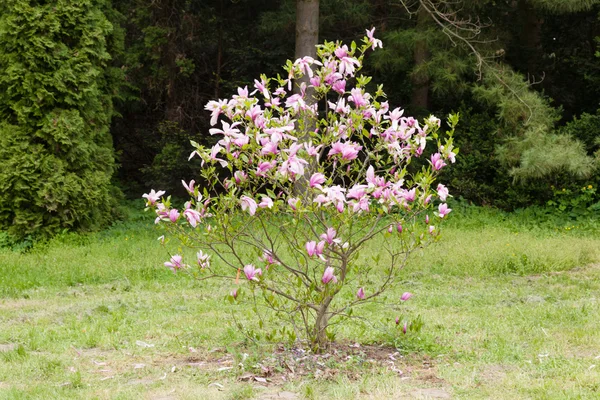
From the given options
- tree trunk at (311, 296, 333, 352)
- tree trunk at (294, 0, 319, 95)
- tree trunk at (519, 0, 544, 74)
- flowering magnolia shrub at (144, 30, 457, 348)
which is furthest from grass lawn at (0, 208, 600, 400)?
tree trunk at (519, 0, 544, 74)

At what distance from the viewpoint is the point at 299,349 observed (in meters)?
4.91

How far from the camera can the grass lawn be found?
4281 millimetres

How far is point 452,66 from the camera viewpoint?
498 inches

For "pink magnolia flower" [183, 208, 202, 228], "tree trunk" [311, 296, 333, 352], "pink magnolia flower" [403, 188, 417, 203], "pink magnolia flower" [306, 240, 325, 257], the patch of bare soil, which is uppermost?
"pink magnolia flower" [403, 188, 417, 203]

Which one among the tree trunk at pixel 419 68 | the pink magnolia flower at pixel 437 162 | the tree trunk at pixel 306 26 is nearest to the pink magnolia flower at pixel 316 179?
the pink magnolia flower at pixel 437 162

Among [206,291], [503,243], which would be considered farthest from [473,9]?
[206,291]

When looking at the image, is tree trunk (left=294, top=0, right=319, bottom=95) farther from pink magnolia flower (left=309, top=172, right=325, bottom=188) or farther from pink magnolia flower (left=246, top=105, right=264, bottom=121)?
pink magnolia flower (left=309, top=172, right=325, bottom=188)

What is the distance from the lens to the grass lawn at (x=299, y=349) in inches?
169

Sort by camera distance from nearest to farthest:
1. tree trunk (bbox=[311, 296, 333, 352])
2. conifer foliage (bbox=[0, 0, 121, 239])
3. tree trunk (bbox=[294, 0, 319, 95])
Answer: tree trunk (bbox=[311, 296, 333, 352]), conifer foliage (bbox=[0, 0, 121, 239]), tree trunk (bbox=[294, 0, 319, 95])

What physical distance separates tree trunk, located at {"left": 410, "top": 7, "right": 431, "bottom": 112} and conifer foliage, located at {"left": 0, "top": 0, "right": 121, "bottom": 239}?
206 inches

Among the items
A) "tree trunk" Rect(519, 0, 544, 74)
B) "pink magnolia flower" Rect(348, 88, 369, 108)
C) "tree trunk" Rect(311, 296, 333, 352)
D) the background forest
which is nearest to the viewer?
"pink magnolia flower" Rect(348, 88, 369, 108)

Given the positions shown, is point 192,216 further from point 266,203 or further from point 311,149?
point 311,149

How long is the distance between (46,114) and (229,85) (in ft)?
15.6

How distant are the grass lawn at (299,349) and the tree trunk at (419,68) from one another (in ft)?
14.5
